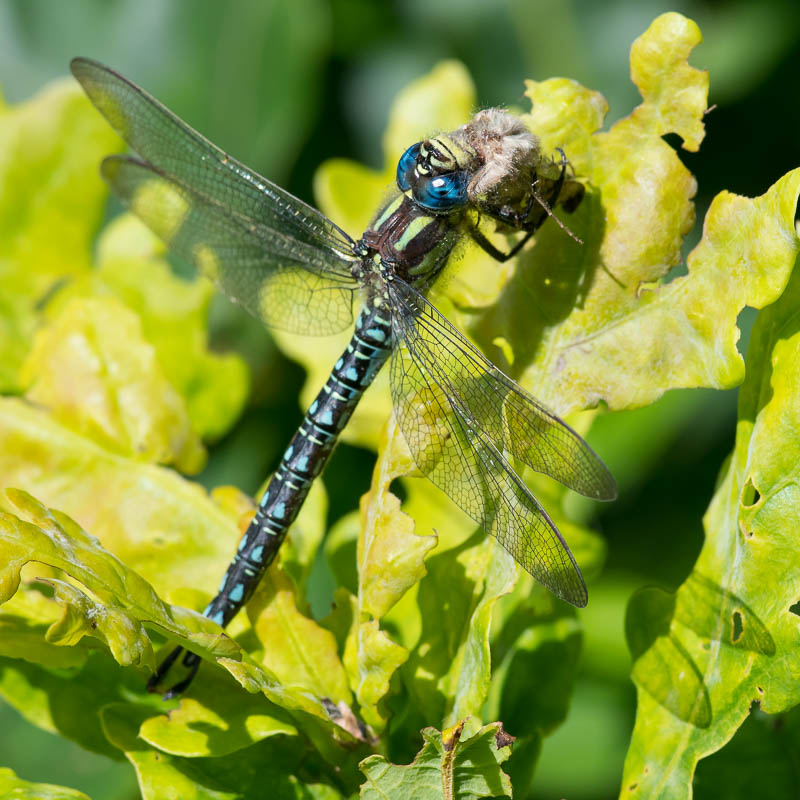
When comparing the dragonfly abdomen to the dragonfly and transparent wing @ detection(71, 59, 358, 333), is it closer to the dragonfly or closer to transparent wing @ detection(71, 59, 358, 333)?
the dragonfly

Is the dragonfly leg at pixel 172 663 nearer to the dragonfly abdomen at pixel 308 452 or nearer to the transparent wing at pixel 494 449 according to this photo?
the dragonfly abdomen at pixel 308 452

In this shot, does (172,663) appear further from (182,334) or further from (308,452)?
(182,334)

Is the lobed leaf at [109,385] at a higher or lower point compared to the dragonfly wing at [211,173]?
lower

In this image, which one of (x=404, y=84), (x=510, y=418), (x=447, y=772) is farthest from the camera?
(x=404, y=84)

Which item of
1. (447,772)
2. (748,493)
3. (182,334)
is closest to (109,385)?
(182,334)

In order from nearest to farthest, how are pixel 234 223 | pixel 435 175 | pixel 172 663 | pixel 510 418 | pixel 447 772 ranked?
pixel 447 772 → pixel 172 663 → pixel 510 418 → pixel 435 175 → pixel 234 223

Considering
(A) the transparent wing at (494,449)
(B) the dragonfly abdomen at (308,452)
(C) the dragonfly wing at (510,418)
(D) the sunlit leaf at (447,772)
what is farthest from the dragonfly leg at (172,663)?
(C) the dragonfly wing at (510,418)
